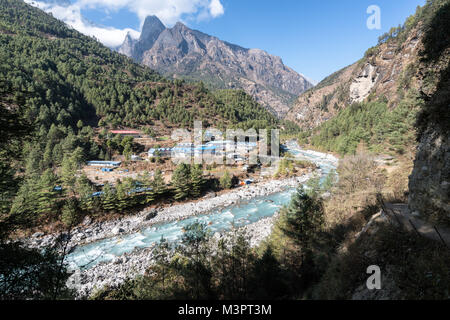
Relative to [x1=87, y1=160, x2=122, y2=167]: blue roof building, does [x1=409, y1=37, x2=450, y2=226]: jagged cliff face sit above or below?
above

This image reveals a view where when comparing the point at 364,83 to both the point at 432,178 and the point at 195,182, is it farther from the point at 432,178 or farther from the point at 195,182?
the point at 432,178

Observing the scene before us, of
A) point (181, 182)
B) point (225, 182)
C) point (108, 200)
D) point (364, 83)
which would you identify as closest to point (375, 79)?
point (364, 83)

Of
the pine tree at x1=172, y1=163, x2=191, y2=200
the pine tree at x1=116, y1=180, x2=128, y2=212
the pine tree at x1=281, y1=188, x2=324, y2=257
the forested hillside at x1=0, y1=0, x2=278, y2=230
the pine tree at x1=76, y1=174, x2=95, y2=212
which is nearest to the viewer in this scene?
the pine tree at x1=281, y1=188, x2=324, y2=257

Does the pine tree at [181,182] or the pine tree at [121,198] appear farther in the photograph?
the pine tree at [181,182]

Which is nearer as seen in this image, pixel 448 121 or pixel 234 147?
pixel 448 121

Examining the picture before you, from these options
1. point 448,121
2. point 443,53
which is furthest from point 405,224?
point 443,53

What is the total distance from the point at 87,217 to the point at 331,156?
6770 cm

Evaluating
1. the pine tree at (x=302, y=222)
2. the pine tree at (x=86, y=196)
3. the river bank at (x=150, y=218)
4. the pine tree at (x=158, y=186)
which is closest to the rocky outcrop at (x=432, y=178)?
the pine tree at (x=302, y=222)

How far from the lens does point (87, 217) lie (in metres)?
24.7

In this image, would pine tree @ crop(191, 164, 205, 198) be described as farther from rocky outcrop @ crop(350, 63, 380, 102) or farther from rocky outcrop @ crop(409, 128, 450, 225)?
rocky outcrop @ crop(350, 63, 380, 102)

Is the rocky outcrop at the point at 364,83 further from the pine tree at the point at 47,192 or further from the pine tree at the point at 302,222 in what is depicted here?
the pine tree at the point at 47,192

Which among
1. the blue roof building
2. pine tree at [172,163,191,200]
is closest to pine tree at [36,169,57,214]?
the blue roof building
